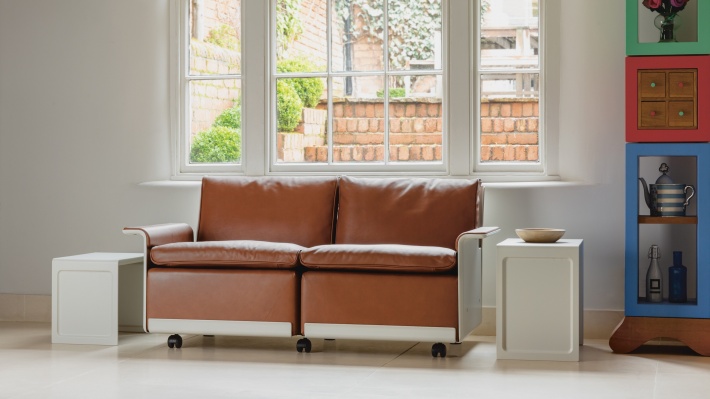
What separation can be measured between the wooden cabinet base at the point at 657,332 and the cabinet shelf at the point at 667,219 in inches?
20.1

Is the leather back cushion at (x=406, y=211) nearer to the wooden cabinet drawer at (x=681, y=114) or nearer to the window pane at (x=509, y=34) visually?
Answer: the window pane at (x=509, y=34)

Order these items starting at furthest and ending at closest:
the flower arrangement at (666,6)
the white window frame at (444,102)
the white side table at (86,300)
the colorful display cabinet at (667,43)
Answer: the white window frame at (444,102), the white side table at (86,300), the flower arrangement at (666,6), the colorful display cabinet at (667,43)

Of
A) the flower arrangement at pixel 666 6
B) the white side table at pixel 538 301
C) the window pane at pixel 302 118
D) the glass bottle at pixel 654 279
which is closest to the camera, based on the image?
the white side table at pixel 538 301

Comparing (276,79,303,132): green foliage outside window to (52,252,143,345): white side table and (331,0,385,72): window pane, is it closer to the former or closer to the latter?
(331,0,385,72): window pane

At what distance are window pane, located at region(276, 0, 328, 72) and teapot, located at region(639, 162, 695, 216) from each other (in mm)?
2194

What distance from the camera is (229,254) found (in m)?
5.11

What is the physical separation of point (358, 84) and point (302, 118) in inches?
16.5

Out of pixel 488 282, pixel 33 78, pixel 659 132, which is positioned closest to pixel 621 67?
pixel 659 132

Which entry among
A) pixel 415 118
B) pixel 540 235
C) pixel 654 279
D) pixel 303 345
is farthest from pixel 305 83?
pixel 654 279

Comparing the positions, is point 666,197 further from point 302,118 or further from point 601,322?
point 302,118

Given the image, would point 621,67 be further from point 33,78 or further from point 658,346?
point 33,78

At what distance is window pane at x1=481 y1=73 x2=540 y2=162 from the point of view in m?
5.95

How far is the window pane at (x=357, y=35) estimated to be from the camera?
242 inches

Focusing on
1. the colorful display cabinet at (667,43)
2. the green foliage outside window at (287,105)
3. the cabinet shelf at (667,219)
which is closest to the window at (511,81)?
the colorful display cabinet at (667,43)
